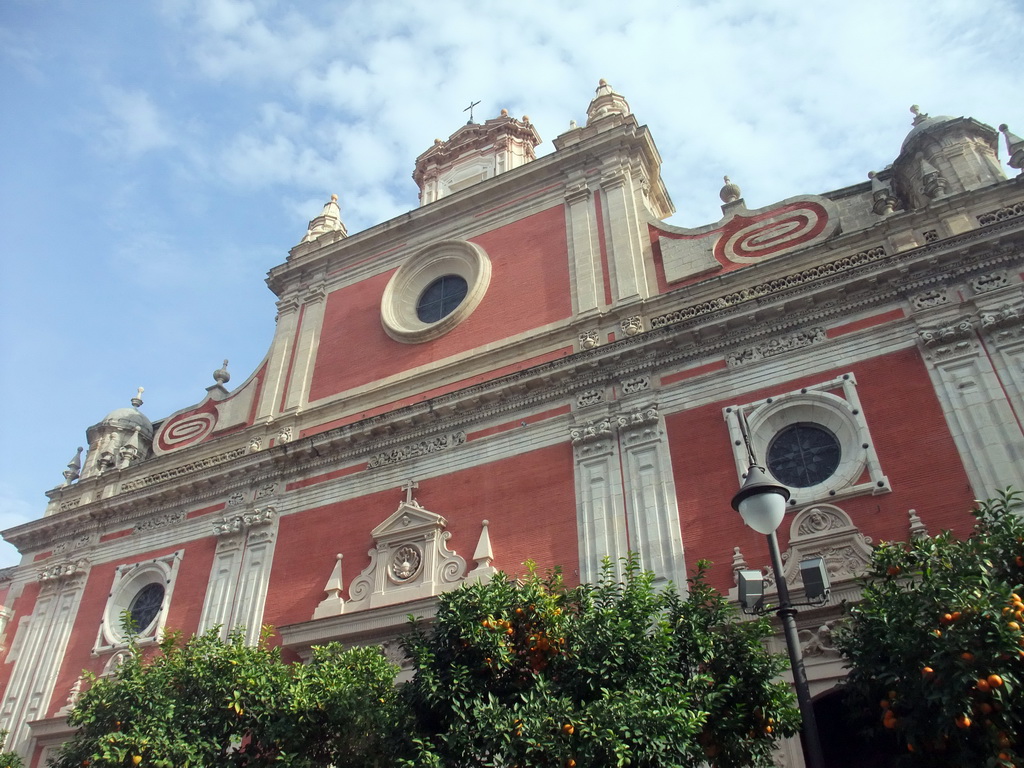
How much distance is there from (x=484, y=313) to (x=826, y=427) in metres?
7.50

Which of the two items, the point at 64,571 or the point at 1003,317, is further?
the point at 64,571

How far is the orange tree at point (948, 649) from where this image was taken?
6.82 m

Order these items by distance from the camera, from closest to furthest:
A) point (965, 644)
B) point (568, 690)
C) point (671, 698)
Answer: point (965, 644)
point (671, 698)
point (568, 690)

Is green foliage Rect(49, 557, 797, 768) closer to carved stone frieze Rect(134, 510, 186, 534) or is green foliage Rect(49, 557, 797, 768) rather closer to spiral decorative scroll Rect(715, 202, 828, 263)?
carved stone frieze Rect(134, 510, 186, 534)

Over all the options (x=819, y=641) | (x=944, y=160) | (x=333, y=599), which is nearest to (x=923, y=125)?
(x=944, y=160)

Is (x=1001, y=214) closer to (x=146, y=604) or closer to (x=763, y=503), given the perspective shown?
(x=763, y=503)

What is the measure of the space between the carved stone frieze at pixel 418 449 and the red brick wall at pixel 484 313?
2.20m

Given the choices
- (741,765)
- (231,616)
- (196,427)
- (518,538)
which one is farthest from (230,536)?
(741,765)

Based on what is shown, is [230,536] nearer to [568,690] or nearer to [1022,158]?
[568,690]

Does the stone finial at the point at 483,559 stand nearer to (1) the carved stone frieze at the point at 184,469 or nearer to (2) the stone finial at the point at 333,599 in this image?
(2) the stone finial at the point at 333,599

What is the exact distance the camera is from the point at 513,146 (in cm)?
2336

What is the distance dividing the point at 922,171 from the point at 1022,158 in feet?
4.88

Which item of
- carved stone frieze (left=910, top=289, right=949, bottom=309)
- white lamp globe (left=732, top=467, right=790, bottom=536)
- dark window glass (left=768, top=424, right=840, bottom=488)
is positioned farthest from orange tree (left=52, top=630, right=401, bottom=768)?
carved stone frieze (left=910, top=289, right=949, bottom=309)

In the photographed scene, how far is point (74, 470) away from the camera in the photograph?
21.5 metres
